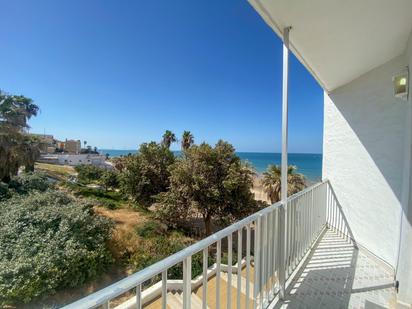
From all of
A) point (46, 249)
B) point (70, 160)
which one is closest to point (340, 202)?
point (46, 249)

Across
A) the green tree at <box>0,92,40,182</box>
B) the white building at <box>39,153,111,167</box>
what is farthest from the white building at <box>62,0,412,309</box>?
the white building at <box>39,153,111,167</box>

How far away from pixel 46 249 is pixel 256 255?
6.12 m

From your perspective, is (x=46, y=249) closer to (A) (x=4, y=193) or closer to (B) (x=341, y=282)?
(B) (x=341, y=282)

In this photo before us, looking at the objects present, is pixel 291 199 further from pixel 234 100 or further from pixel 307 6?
pixel 234 100

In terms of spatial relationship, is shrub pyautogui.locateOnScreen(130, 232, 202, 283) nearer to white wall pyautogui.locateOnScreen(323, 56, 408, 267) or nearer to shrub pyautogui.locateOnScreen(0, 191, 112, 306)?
shrub pyautogui.locateOnScreen(0, 191, 112, 306)

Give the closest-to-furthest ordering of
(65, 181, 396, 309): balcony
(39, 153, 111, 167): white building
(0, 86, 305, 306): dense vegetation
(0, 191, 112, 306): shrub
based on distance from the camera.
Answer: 1. (65, 181, 396, 309): balcony
2. (0, 191, 112, 306): shrub
3. (0, 86, 305, 306): dense vegetation
4. (39, 153, 111, 167): white building

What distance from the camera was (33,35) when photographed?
6.51 meters

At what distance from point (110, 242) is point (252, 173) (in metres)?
6.46

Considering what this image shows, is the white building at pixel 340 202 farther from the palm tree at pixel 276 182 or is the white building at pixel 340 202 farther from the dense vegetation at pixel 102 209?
the palm tree at pixel 276 182

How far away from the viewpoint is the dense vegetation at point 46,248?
4.59 metres

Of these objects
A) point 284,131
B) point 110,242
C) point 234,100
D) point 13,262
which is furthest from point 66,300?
point 234,100

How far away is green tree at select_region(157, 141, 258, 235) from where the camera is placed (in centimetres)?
909

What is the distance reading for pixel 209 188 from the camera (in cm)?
898

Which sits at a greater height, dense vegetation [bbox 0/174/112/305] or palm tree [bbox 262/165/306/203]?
palm tree [bbox 262/165/306/203]
